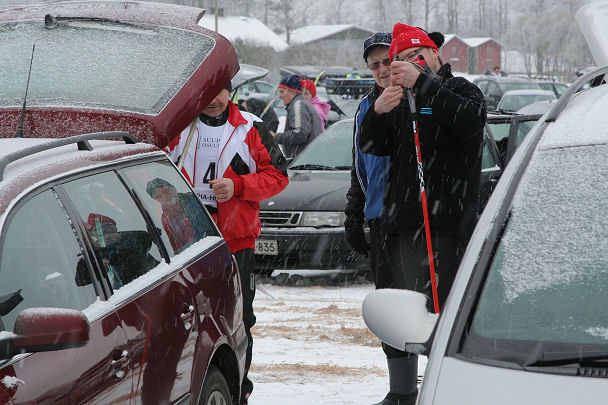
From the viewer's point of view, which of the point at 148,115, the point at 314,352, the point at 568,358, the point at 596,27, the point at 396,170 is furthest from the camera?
the point at 314,352

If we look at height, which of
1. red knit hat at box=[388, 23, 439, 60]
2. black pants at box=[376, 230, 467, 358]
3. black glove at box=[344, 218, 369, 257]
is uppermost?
red knit hat at box=[388, 23, 439, 60]

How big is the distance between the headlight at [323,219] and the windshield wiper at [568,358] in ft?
22.1

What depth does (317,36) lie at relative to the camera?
99500mm

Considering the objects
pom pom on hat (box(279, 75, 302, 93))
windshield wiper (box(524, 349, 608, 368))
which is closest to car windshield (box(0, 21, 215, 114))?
windshield wiper (box(524, 349, 608, 368))

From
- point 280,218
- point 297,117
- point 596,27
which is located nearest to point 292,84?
point 297,117

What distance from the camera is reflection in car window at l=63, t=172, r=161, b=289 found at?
139 inches

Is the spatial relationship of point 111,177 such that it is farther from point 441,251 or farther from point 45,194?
point 441,251

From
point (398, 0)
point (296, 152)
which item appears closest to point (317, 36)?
point (398, 0)

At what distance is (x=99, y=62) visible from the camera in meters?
5.02

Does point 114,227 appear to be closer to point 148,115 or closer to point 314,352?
point 148,115

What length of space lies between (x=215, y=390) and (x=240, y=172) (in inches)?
61.7

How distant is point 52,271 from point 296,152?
9.40m

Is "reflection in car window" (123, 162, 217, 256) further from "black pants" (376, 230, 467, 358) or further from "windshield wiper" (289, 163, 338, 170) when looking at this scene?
"windshield wiper" (289, 163, 338, 170)

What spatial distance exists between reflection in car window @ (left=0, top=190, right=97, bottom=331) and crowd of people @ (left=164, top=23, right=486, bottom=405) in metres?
1.86
